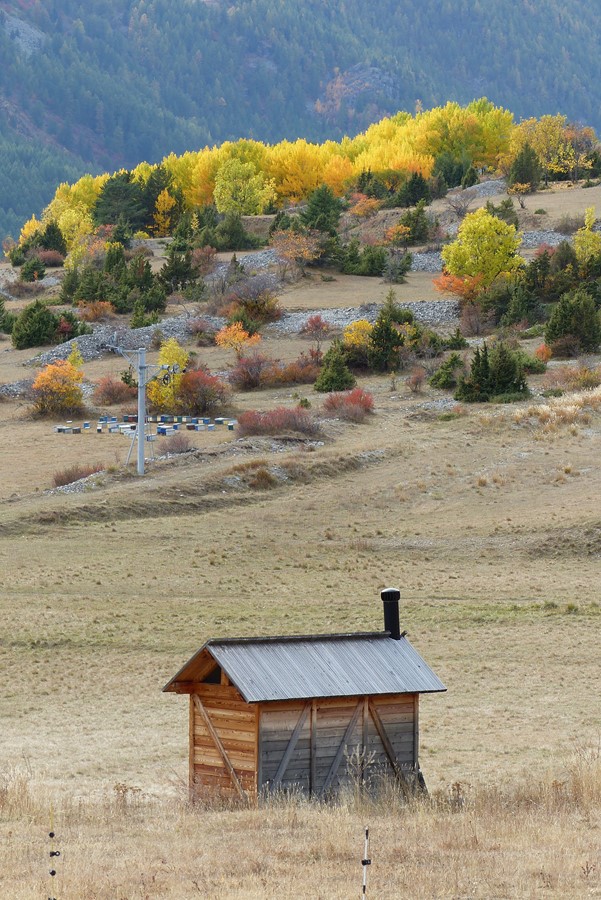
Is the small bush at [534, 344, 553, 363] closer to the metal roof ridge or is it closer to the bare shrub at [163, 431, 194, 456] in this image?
the bare shrub at [163, 431, 194, 456]

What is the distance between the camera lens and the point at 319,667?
18.3 metres

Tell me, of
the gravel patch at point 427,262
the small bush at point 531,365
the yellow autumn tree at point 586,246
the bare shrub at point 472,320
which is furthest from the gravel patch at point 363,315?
the small bush at point 531,365

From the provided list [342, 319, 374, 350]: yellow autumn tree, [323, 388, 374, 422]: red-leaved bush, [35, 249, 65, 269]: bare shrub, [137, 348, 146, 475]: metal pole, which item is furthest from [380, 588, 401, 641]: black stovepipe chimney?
[35, 249, 65, 269]: bare shrub

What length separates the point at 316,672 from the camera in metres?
18.1

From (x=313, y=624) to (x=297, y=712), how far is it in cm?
1449

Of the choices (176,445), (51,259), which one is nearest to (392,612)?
(176,445)

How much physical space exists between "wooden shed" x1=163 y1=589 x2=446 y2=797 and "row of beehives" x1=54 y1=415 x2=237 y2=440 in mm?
37152

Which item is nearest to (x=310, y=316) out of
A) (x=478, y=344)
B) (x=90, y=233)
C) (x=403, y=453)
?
(x=478, y=344)

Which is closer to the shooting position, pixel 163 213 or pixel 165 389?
pixel 165 389

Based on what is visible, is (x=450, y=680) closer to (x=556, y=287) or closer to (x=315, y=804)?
(x=315, y=804)

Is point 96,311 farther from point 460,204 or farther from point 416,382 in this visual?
point 460,204

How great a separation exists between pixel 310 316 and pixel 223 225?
97.0 ft

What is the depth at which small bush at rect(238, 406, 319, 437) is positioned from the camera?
178 feet

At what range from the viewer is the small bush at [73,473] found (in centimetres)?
4838
